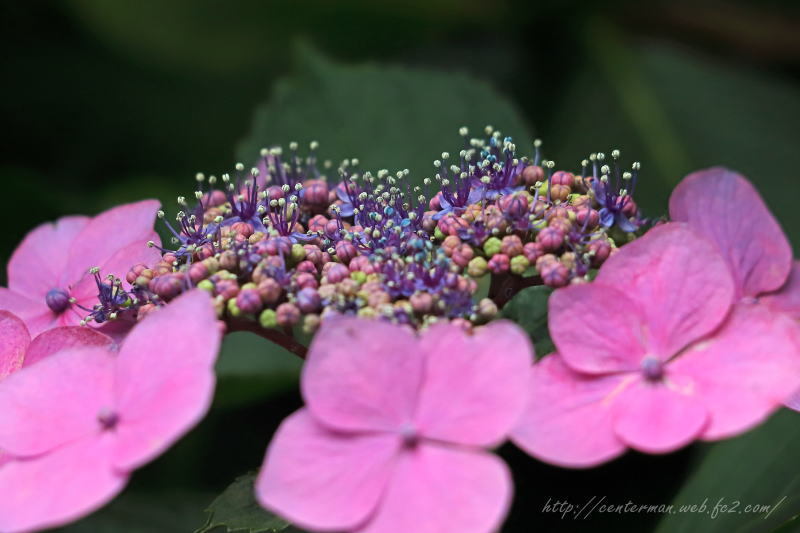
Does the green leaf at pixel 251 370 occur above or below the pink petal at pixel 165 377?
below

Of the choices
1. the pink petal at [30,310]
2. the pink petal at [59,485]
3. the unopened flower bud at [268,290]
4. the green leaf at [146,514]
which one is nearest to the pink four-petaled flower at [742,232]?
the unopened flower bud at [268,290]

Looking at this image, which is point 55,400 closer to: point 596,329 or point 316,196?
point 316,196

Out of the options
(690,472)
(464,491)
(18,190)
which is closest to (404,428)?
(464,491)

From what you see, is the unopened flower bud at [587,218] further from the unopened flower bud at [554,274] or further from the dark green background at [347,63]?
the dark green background at [347,63]

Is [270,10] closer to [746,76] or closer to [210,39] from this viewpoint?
[210,39]

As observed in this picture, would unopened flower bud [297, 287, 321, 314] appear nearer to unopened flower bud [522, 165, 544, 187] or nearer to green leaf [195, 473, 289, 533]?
green leaf [195, 473, 289, 533]

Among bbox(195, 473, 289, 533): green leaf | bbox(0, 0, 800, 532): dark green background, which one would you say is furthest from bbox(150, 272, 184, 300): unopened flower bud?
bbox(0, 0, 800, 532): dark green background

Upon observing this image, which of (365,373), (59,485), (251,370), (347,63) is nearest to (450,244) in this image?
(365,373)
